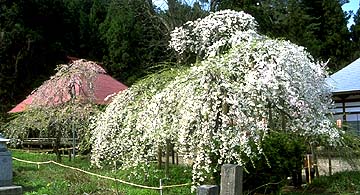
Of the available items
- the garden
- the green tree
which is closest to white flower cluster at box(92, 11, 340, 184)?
the garden

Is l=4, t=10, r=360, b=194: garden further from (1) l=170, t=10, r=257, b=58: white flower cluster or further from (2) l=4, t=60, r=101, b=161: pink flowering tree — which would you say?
(2) l=4, t=60, r=101, b=161: pink flowering tree

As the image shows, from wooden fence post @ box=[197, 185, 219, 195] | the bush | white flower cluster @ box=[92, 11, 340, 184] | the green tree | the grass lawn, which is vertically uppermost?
the green tree

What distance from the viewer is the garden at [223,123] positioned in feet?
23.9

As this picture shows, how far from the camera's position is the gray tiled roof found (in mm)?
16128

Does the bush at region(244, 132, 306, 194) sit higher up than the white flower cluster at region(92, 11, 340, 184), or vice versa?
the white flower cluster at region(92, 11, 340, 184)

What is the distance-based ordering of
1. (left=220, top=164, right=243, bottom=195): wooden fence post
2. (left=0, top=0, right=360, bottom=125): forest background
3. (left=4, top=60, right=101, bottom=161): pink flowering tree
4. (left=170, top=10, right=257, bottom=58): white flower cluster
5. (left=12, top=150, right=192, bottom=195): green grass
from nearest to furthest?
1. (left=220, top=164, right=243, bottom=195): wooden fence post
2. (left=12, top=150, right=192, bottom=195): green grass
3. (left=170, top=10, right=257, bottom=58): white flower cluster
4. (left=4, top=60, right=101, bottom=161): pink flowering tree
5. (left=0, top=0, right=360, bottom=125): forest background

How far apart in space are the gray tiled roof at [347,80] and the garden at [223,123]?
589 cm

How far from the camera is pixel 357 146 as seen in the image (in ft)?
29.6

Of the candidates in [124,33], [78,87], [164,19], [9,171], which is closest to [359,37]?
[164,19]

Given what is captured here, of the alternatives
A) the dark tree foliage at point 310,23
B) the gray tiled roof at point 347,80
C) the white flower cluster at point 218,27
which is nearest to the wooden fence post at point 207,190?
the white flower cluster at point 218,27

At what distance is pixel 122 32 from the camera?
1053 inches

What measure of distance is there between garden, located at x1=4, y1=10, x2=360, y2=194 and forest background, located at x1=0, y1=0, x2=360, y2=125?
12701 millimetres

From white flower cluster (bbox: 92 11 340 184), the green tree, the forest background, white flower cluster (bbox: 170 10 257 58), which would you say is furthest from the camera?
the green tree

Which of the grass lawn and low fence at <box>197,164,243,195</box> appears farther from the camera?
the grass lawn
